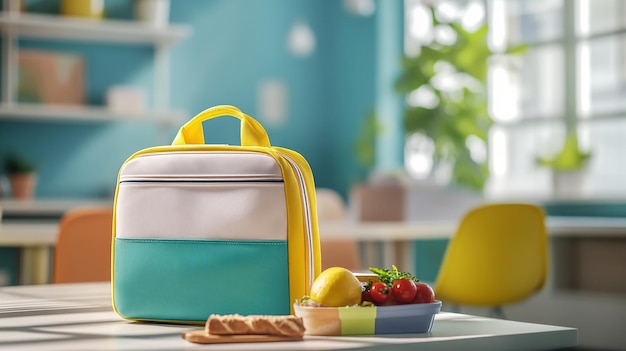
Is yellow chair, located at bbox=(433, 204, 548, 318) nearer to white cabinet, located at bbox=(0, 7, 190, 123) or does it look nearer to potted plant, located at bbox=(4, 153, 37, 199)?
white cabinet, located at bbox=(0, 7, 190, 123)

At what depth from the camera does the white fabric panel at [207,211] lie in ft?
4.25

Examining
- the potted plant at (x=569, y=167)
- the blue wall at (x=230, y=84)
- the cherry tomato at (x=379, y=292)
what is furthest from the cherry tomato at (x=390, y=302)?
the blue wall at (x=230, y=84)

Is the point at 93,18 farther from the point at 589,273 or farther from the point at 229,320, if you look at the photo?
the point at 229,320

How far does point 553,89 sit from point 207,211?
4.10m

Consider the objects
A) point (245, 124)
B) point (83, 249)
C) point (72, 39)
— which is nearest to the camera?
point (245, 124)

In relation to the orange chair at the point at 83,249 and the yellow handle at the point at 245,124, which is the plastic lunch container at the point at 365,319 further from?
the orange chair at the point at 83,249

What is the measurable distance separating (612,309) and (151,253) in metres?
3.53

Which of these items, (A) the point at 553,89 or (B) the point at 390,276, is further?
(A) the point at 553,89

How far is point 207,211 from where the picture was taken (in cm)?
132

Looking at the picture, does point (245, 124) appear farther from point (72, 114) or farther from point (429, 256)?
point (429, 256)

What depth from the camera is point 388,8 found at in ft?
19.7

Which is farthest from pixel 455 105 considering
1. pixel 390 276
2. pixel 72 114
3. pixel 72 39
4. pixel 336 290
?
pixel 336 290

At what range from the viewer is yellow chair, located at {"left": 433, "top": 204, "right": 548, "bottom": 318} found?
130 inches

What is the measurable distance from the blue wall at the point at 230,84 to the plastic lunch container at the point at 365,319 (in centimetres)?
444
